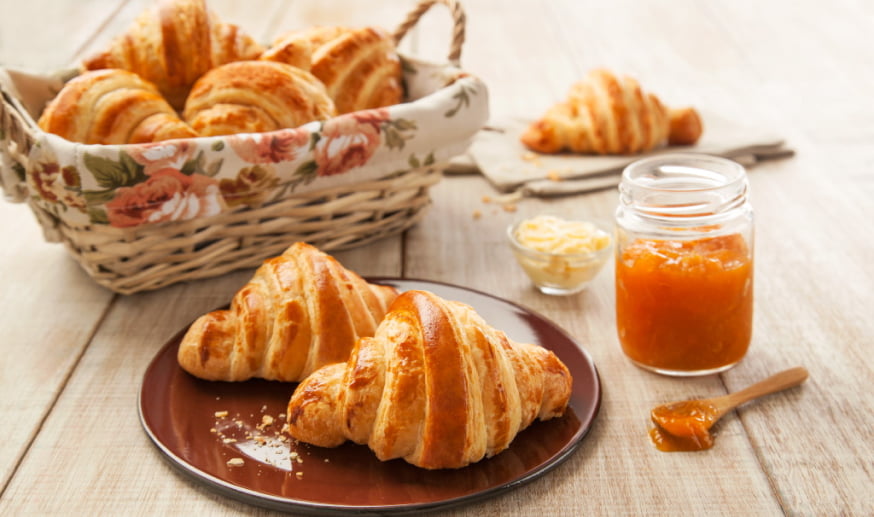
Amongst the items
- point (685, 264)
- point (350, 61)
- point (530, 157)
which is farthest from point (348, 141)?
point (530, 157)

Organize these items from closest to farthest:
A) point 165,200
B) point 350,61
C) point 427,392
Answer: point 427,392
point 165,200
point 350,61

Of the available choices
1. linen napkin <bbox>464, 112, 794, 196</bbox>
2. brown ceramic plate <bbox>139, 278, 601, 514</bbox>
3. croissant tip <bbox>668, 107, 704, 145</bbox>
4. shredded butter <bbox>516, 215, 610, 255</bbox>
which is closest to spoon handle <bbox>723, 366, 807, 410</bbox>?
brown ceramic plate <bbox>139, 278, 601, 514</bbox>

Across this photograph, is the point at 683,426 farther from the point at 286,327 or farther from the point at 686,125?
the point at 686,125

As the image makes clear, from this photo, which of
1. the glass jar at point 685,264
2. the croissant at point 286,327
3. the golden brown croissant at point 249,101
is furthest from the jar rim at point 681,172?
the golden brown croissant at point 249,101

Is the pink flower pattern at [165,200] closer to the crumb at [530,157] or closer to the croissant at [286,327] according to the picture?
the croissant at [286,327]

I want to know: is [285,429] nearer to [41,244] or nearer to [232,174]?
[232,174]

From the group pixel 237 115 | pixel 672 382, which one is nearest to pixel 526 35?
pixel 237 115

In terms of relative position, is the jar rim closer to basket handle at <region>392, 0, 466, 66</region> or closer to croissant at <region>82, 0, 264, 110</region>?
basket handle at <region>392, 0, 466, 66</region>
